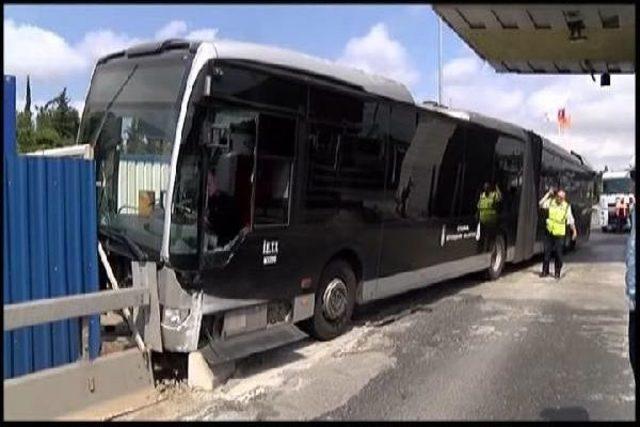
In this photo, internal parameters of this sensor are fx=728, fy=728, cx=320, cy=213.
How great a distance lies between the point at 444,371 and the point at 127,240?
10.7ft

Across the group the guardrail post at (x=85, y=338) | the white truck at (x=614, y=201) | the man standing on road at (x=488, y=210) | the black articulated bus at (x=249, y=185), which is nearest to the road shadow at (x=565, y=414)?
the black articulated bus at (x=249, y=185)

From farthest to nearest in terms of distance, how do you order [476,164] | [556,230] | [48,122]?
[48,122] < [556,230] < [476,164]

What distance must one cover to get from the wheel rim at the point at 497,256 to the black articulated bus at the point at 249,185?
454 centimetres

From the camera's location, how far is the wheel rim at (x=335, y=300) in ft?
26.7

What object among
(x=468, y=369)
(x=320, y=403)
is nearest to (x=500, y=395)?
(x=468, y=369)

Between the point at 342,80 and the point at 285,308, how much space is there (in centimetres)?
266

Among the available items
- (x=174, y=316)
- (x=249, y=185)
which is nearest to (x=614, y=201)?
(x=249, y=185)

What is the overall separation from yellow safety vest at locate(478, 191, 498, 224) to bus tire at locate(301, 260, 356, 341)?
5.07 metres

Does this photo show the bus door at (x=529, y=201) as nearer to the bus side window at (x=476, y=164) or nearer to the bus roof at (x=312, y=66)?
the bus side window at (x=476, y=164)

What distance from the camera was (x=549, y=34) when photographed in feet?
54.9

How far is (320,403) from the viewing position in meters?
6.07

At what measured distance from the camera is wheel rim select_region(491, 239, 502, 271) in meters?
14.0

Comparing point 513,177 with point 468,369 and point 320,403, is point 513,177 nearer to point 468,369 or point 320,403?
point 468,369

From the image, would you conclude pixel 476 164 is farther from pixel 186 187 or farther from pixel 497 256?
pixel 186 187
